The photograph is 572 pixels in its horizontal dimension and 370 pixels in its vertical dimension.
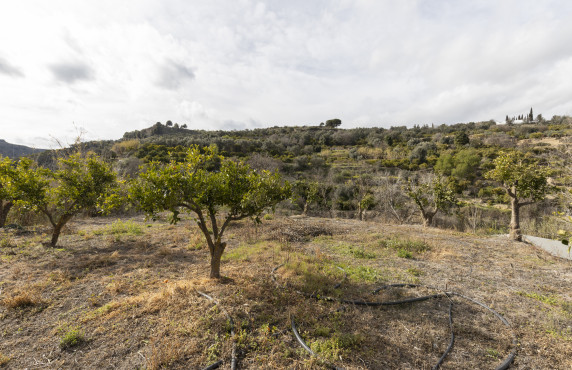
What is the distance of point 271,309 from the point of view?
4.53 meters

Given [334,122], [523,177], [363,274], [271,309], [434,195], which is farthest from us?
[334,122]

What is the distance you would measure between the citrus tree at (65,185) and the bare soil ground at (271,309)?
1596 mm

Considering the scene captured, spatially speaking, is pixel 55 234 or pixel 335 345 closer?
pixel 335 345

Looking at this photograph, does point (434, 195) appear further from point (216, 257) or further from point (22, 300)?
point (22, 300)

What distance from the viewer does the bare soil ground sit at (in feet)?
11.3

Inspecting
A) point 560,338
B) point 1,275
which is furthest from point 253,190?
point 1,275

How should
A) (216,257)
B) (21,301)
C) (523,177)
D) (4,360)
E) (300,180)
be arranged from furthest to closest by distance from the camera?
(300,180) < (523,177) < (216,257) < (21,301) < (4,360)

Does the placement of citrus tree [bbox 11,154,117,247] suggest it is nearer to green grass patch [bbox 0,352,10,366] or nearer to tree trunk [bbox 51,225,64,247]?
tree trunk [bbox 51,225,64,247]

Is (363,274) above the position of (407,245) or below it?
below

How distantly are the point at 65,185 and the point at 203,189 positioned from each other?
6.23m

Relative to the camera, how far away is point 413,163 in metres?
32.5

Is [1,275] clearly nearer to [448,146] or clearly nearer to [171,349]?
[171,349]

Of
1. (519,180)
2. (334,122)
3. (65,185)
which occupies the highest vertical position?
(334,122)

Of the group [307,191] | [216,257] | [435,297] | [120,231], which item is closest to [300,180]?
[307,191]
